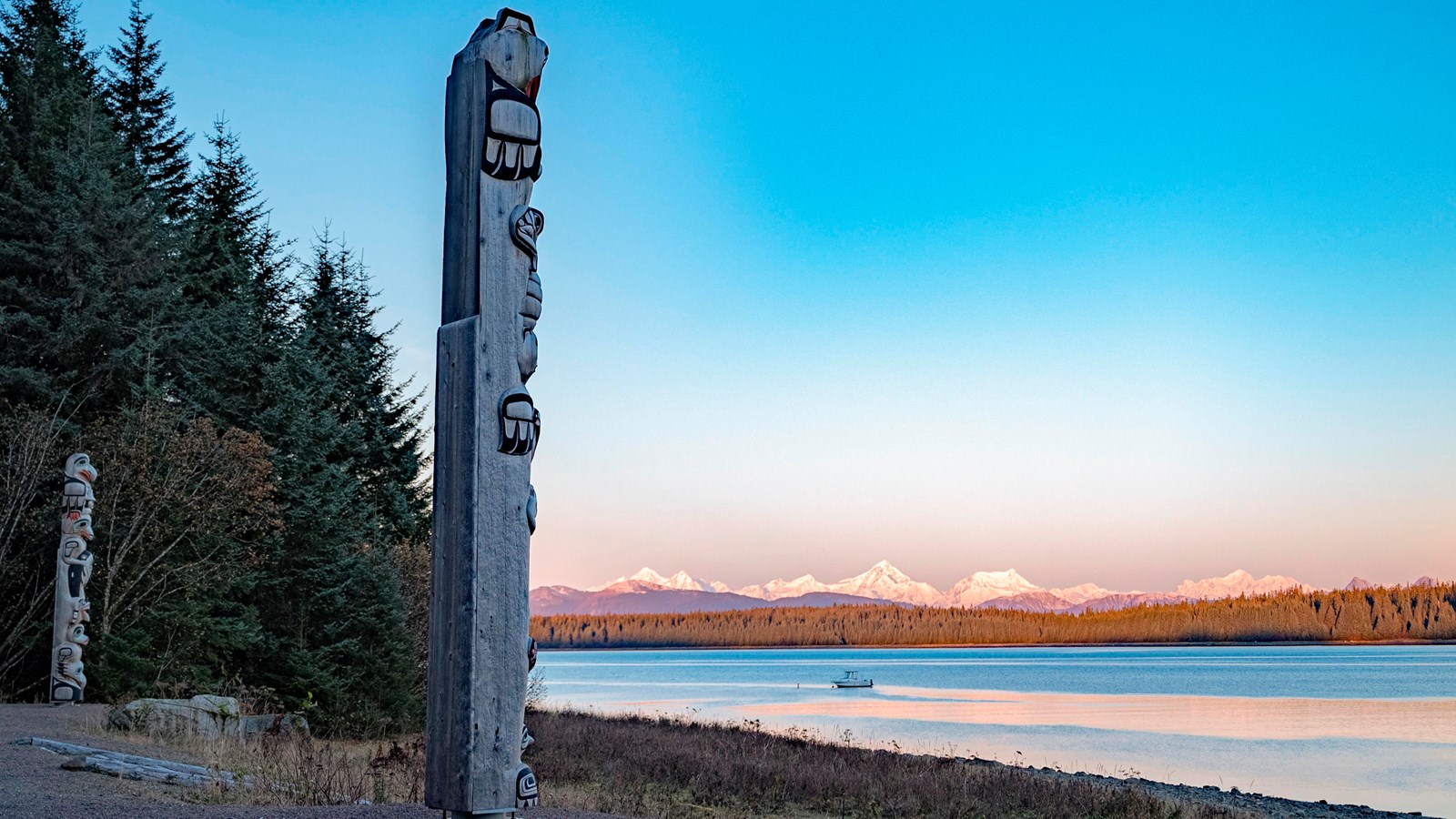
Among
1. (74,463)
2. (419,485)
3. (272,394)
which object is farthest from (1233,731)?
(74,463)

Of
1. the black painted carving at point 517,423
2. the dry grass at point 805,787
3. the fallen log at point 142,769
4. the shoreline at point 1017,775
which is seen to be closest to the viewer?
the black painted carving at point 517,423

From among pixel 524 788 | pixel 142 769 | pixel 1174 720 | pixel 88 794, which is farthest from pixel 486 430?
pixel 1174 720

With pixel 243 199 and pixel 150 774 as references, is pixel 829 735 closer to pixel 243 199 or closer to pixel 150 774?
pixel 243 199

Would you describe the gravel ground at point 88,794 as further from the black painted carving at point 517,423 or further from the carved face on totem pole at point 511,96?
Answer: the carved face on totem pole at point 511,96

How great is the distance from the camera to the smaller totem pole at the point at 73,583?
55.2 feet

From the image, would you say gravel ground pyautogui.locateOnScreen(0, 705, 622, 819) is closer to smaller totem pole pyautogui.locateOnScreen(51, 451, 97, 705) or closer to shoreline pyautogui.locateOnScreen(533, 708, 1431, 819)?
smaller totem pole pyautogui.locateOnScreen(51, 451, 97, 705)

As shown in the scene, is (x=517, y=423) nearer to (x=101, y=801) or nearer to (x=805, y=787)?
(x=101, y=801)

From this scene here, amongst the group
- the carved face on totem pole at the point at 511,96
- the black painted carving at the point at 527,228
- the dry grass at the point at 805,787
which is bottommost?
the dry grass at the point at 805,787

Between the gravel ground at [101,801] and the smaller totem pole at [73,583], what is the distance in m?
4.64

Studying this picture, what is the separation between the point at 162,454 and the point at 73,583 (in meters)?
3.72

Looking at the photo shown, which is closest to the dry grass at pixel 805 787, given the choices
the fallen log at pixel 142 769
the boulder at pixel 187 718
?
the fallen log at pixel 142 769

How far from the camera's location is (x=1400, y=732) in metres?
40.6

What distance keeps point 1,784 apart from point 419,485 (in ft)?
100

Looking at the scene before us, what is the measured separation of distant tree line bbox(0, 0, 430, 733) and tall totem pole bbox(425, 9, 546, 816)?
1322 cm
